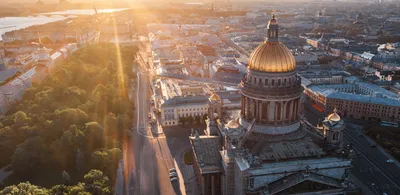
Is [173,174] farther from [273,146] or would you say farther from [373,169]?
[373,169]

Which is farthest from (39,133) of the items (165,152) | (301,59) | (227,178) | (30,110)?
(301,59)

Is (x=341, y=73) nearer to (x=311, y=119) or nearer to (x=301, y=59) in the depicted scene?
(x=301, y=59)

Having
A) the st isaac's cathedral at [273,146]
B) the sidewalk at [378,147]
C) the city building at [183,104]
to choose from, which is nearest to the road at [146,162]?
the city building at [183,104]

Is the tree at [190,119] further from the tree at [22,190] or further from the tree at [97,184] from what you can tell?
the tree at [22,190]

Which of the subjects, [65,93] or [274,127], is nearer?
[274,127]

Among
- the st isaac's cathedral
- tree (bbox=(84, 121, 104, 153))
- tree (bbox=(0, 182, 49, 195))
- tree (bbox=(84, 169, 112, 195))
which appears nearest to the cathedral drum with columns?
the st isaac's cathedral

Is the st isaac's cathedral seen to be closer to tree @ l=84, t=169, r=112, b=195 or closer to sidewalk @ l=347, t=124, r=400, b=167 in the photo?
tree @ l=84, t=169, r=112, b=195

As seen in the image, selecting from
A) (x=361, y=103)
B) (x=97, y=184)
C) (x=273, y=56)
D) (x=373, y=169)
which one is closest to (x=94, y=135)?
(x=97, y=184)
